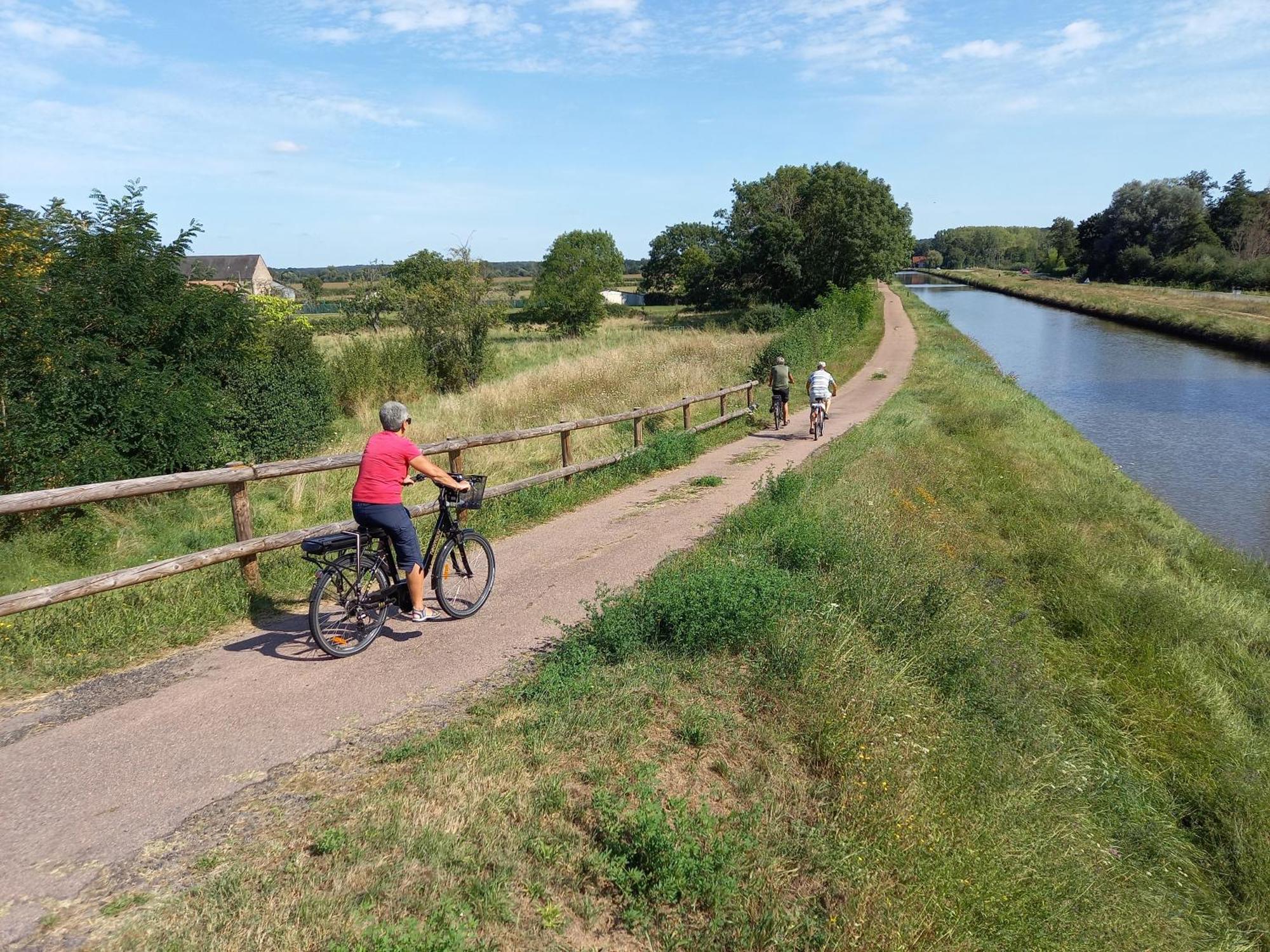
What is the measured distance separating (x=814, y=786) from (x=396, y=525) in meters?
3.37

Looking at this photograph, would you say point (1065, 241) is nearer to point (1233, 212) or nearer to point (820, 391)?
point (1233, 212)

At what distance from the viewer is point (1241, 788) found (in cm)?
700

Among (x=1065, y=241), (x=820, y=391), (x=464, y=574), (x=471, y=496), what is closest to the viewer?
(x=471, y=496)

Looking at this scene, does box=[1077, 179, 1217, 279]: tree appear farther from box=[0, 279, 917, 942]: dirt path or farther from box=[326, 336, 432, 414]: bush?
box=[0, 279, 917, 942]: dirt path

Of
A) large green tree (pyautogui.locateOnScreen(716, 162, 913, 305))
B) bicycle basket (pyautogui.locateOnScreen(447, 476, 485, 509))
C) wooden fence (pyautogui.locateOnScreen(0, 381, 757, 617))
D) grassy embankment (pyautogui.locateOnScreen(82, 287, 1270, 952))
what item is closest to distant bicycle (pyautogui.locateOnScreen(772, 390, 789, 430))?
grassy embankment (pyautogui.locateOnScreen(82, 287, 1270, 952))

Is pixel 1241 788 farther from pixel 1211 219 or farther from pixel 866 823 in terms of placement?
pixel 1211 219

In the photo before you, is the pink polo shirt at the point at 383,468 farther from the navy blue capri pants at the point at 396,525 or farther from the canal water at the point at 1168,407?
the canal water at the point at 1168,407

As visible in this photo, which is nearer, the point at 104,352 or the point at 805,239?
the point at 104,352

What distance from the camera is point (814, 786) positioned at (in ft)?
15.6

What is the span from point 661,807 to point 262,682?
2.88m

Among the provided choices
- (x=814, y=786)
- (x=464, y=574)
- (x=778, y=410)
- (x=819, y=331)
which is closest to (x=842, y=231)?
(x=819, y=331)

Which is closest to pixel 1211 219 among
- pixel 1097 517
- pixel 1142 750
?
pixel 1097 517

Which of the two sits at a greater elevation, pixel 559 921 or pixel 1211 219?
pixel 1211 219

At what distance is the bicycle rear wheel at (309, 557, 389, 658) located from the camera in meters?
5.73
